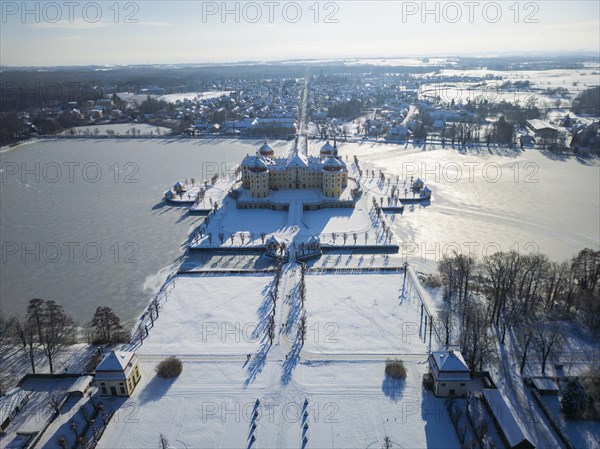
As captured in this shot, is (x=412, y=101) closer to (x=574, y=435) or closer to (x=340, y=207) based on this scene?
(x=340, y=207)

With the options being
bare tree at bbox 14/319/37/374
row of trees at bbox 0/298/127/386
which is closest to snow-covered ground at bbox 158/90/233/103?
row of trees at bbox 0/298/127/386

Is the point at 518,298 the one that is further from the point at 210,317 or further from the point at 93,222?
the point at 93,222

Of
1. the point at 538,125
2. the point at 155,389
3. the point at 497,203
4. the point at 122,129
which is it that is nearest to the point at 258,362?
the point at 155,389

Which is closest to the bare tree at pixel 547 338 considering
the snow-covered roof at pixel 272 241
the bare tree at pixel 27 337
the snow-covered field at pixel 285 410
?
the snow-covered field at pixel 285 410

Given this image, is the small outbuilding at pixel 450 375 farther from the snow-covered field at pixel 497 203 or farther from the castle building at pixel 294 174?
the castle building at pixel 294 174

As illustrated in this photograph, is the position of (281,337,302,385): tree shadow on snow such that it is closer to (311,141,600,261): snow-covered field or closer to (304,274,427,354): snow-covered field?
(304,274,427,354): snow-covered field

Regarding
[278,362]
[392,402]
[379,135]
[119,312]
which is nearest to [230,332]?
[278,362]
